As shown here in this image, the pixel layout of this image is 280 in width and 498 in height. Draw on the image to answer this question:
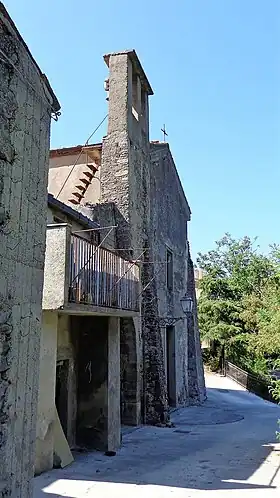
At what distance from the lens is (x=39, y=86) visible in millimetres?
3393

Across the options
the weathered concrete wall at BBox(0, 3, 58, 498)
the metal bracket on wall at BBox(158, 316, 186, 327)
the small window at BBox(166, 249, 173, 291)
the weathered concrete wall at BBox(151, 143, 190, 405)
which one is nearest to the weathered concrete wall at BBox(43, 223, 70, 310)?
the weathered concrete wall at BBox(0, 3, 58, 498)

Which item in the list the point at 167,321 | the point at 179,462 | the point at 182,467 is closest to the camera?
the point at 182,467

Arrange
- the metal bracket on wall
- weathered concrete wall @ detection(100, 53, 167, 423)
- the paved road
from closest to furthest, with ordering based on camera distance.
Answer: the paved road, weathered concrete wall @ detection(100, 53, 167, 423), the metal bracket on wall

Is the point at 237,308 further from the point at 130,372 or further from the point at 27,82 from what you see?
the point at 27,82

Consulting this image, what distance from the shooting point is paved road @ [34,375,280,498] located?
6727 millimetres

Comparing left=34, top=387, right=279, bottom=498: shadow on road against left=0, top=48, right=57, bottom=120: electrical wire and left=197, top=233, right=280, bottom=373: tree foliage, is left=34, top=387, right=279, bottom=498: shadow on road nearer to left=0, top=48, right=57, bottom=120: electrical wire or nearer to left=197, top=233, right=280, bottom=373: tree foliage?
left=0, top=48, right=57, bottom=120: electrical wire

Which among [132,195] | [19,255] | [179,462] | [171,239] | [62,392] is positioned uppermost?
[132,195]

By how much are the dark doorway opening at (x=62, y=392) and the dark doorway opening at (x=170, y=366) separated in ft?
27.3

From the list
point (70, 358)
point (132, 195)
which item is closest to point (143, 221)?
point (132, 195)

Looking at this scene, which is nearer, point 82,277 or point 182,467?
point 82,277

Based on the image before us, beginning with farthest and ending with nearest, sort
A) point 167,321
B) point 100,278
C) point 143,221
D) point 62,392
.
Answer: point 167,321 → point 143,221 → point 62,392 → point 100,278

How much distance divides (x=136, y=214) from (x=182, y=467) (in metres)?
7.75

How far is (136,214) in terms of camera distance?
14.0 meters

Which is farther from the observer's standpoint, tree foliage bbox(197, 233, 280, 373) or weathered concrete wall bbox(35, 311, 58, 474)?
tree foliage bbox(197, 233, 280, 373)
